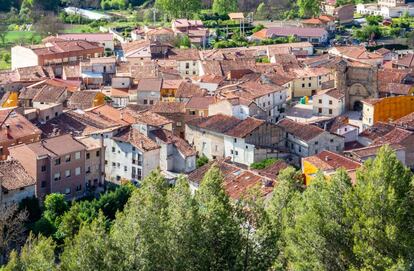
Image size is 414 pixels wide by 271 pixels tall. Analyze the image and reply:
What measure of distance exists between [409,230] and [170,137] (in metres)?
10.9

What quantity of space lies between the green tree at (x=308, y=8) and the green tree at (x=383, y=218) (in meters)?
36.8

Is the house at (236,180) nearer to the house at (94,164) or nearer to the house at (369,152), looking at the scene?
the house at (94,164)

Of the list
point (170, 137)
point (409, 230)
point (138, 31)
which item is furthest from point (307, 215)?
point (138, 31)

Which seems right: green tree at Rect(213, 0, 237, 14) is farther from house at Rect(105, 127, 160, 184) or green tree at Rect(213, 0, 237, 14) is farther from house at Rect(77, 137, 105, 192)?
house at Rect(77, 137, 105, 192)

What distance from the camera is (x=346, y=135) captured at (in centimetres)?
2534

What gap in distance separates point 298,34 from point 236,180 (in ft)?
77.5

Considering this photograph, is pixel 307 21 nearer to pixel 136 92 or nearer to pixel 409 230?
pixel 136 92

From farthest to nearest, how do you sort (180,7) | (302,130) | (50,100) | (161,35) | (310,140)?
1. (180,7)
2. (161,35)
3. (50,100)
4. (302,130)
5. (310,140)

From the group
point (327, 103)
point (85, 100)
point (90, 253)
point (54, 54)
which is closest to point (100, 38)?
point (54, 54)

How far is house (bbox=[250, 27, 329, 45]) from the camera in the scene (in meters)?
42.9

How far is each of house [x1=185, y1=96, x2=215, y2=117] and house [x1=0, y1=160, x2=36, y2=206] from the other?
7145 millimetres

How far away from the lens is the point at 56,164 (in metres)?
21.5

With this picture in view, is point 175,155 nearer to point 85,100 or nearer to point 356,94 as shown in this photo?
point 85,100

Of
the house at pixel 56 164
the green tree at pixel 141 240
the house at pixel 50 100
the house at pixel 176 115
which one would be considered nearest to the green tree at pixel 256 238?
the green tree at pixel 141 240
